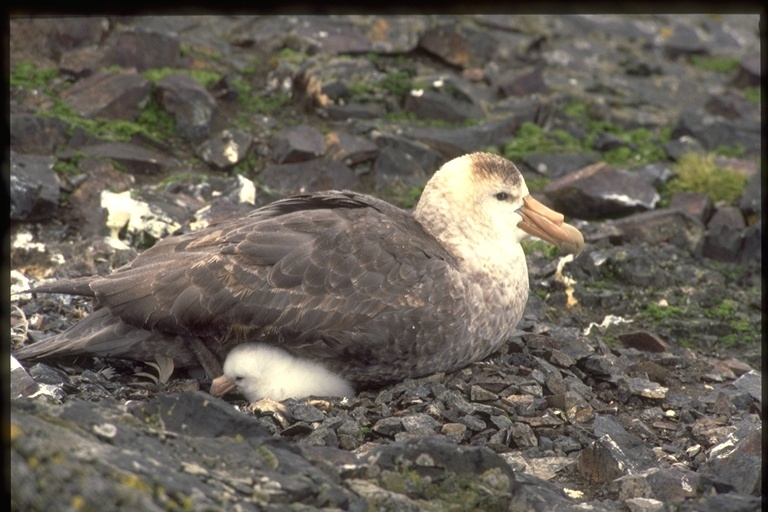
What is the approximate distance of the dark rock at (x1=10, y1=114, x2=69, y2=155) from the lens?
9.98 meters

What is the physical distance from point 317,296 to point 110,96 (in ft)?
16.9

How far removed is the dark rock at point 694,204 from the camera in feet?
34.0

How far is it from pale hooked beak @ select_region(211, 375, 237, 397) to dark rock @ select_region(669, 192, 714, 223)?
538 cm

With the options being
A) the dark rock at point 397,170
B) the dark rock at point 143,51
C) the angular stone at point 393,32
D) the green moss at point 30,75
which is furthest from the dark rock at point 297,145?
the green moss at point 30,75

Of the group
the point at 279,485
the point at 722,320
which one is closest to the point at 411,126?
the point at 722,320

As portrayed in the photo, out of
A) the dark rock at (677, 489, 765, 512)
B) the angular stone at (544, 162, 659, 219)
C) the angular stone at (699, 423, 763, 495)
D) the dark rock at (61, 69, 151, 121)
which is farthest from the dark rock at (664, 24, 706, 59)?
the dark rock at (677, 489, 765, 512)

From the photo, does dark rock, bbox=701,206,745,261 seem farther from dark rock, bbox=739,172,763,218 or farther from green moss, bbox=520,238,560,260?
green moss, bbox=520,238,560,260

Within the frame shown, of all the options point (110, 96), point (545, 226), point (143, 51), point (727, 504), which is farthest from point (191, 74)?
point (727, 504)

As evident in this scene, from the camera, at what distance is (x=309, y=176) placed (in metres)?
10.3

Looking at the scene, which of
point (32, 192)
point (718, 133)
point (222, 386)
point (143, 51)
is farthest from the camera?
point (718, 133)

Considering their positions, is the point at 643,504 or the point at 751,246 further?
the point at 751,246

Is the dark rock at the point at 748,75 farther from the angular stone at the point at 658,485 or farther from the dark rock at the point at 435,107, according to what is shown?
the angular stone at the point at 658,485

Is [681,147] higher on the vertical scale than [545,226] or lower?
lower

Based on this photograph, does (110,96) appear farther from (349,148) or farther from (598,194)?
(598,194)
